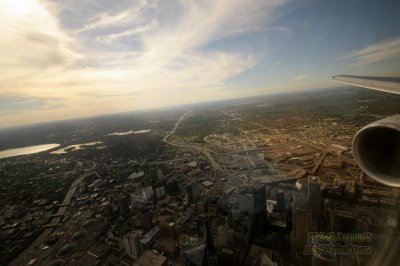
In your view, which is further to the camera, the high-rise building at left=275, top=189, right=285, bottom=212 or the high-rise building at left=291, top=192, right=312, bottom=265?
the high-rise building at left=275, top=189, right=285, bottom=212

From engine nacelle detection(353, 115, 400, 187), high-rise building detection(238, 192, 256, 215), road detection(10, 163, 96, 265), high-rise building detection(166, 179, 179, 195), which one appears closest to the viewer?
engine nacelle detection(353, 115, 400, 187)

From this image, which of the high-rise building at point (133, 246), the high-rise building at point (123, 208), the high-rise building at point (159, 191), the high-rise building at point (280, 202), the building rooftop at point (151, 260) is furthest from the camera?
the high-rise building at point (159, 191)

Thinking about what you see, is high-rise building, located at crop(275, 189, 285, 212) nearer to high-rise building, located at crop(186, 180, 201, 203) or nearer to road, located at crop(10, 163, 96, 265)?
high-rise building, located at crop(186, 180, 201, 203)

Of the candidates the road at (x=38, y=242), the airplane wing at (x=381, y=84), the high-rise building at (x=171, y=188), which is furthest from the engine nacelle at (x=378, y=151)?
the high-rise building at (x=171, y=188)

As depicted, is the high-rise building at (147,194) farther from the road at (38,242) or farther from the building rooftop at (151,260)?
the building rooftop at (151,260)

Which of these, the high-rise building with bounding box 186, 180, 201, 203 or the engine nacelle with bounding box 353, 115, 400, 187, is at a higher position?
the engine nacelle with bounding box 353, 115, 400, 187

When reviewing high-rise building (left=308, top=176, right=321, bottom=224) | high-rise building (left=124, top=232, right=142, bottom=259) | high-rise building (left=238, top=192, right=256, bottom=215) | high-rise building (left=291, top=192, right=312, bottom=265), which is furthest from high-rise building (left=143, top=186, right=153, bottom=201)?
high-rise building (left=308, top=176, right=321, bottom=224)

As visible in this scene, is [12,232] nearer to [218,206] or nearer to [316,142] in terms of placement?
[218,206]

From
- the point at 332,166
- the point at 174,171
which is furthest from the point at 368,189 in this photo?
the point at 174,171

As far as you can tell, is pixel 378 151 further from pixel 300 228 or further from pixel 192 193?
pixel 192 193
